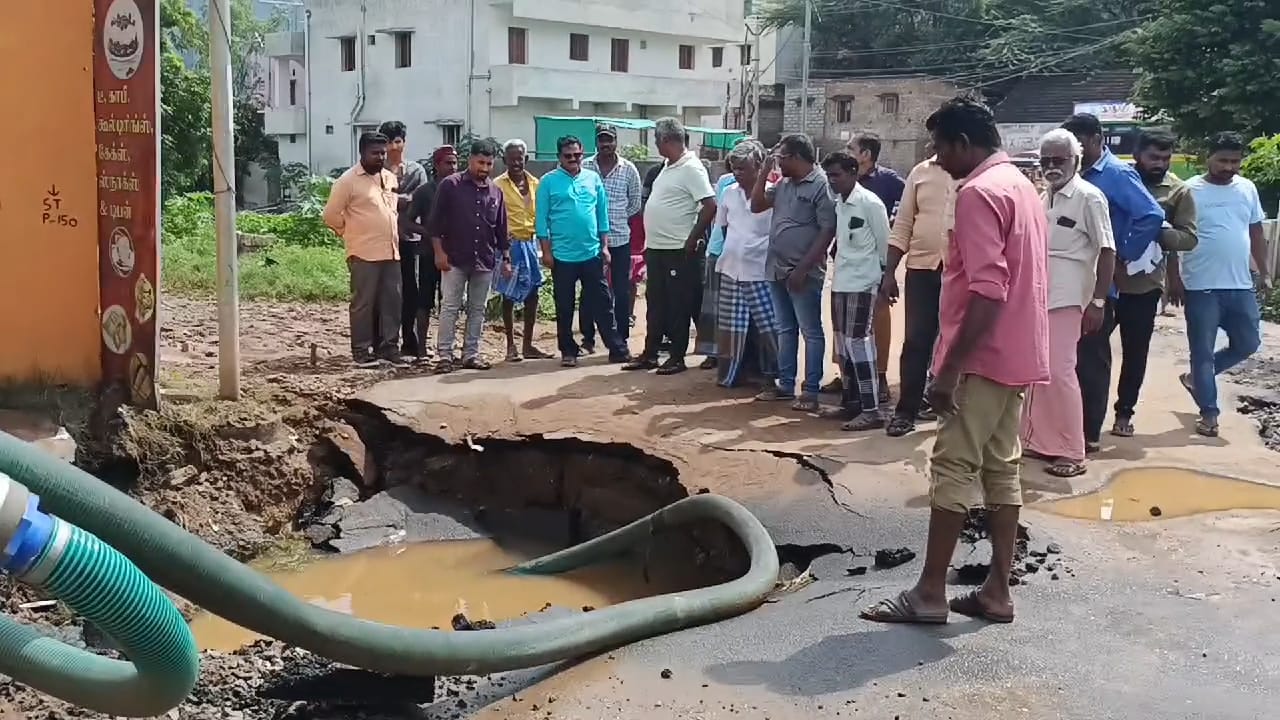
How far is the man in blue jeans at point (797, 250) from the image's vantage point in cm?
702

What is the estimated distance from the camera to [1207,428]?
6898 mm

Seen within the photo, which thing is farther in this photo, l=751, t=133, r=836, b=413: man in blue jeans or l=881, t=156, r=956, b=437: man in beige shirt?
l=751, t=133, r=836, b=413: man in blue jeans

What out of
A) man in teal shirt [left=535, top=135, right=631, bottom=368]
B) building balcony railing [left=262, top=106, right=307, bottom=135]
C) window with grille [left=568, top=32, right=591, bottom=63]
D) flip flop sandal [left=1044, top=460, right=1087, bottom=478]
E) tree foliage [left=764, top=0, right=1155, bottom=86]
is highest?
tree foliage [left=764, top=0, right=1155, bottom=86]

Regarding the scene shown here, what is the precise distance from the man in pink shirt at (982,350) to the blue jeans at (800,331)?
3.03 meters

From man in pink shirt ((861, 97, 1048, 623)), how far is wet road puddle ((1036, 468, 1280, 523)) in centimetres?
145

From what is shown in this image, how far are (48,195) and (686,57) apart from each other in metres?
33.7

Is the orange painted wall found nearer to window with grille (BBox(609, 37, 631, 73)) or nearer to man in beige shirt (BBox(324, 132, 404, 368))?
man in beige shirt (BBox(324, 132, 404, 368))

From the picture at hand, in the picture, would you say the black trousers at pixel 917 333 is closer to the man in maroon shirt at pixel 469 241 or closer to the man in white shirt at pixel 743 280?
the man in white shirt at pixel 743 280

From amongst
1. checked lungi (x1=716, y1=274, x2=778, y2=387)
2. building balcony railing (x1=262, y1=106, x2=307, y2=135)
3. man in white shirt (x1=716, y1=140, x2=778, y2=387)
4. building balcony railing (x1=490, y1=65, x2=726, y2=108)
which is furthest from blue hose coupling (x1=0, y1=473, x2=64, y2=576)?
building balcony railing (x1=262, y1=106, x2=307, y2=135)

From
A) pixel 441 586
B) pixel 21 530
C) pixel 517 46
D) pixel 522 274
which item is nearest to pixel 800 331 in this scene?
pixel 522 274

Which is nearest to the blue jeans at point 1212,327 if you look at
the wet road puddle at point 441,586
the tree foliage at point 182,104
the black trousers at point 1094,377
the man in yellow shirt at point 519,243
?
the black trousers at point 1094,377

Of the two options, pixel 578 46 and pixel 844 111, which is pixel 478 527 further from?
pixel 844 111

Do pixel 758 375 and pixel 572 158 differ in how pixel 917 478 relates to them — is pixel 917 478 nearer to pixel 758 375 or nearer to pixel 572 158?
pixel 758 375

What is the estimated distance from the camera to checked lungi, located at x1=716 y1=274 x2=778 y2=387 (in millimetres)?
7695
